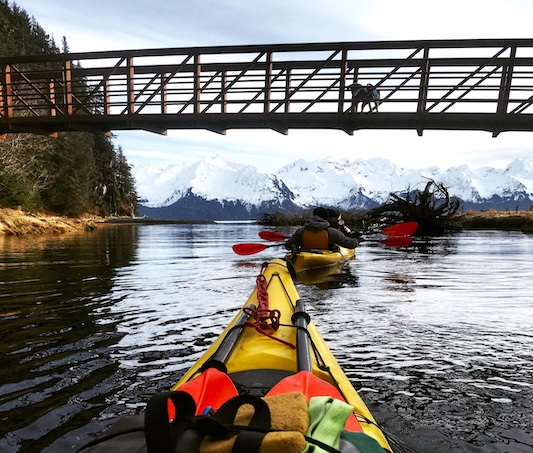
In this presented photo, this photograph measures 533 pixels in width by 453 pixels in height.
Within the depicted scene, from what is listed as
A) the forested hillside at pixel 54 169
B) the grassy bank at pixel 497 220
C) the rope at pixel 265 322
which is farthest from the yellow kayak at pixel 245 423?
the grassy bank at pixel 497 220

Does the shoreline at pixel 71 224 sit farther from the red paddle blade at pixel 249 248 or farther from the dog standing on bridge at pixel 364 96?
the dog standing on bridge at pixel 364 96

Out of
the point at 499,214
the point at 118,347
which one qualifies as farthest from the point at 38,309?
the point at 499,214

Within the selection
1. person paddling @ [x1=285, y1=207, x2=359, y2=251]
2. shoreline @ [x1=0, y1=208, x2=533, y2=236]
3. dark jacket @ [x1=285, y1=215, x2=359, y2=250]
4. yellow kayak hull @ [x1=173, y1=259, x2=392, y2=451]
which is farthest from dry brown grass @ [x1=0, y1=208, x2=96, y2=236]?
yellow kayak hull @ [x1=173, y1=259, x2=392, y2=451]

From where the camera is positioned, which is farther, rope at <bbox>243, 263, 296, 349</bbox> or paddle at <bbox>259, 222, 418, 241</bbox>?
paddle at <bbox>259, 222, 418, 241</bbox>

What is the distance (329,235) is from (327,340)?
5.72 metres

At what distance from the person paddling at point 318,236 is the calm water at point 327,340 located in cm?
86

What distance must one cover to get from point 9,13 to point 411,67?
7067 cm

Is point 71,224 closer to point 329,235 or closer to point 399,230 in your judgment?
point 399,230

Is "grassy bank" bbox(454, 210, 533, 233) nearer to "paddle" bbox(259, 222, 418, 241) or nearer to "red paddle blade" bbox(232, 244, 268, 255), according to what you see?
"paddle" bbox(259, 222, 418, 241)

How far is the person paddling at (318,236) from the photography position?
10.5m

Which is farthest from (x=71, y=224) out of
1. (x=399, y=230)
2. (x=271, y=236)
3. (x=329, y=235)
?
(x=329, y=235)

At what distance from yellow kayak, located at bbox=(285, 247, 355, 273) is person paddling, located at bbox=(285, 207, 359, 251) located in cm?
23

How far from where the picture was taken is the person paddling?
34.3 feet

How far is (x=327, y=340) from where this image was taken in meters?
5.19
